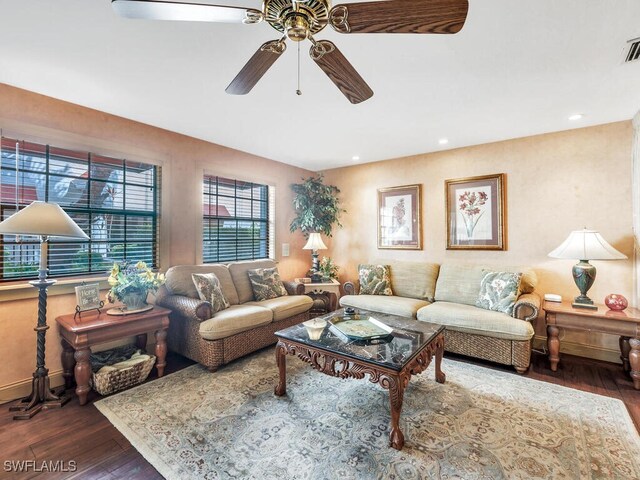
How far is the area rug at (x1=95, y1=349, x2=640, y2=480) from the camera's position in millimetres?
1635

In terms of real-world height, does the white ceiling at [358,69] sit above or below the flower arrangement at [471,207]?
above

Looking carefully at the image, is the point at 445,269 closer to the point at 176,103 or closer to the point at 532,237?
the point at 532,237

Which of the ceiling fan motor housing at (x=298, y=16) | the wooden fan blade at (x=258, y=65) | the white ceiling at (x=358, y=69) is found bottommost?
the wooden fan blade at (x=258, y=65)

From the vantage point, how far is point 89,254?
2.82m

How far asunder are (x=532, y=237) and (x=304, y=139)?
301 cm

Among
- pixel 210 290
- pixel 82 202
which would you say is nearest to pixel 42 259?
pixel 82 202

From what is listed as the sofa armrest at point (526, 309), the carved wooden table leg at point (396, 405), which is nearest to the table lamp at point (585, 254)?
the sofa armrest at point (526, 309)

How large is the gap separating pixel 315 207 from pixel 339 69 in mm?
3049

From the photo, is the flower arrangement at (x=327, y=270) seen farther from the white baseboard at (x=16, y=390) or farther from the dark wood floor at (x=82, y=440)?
the white baseboard at (x=16, y=390)

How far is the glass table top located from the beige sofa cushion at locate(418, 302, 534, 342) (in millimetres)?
652

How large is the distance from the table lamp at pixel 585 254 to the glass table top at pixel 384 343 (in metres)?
1.63

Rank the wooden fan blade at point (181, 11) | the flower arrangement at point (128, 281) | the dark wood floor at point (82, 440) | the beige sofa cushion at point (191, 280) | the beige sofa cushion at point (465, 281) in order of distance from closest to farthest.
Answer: the wooden fan blade at point (181, 11), the dark wood floor at point (82, 440), the flower arrangement at point (128, 281), the beige sofa cushion at point (191, 280), the beige sofa cushion at point (465, 281)

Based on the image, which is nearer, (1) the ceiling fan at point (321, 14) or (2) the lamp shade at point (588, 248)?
(1) the ceiling fan at point (321, 14)

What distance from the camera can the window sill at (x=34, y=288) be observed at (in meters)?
2.31
